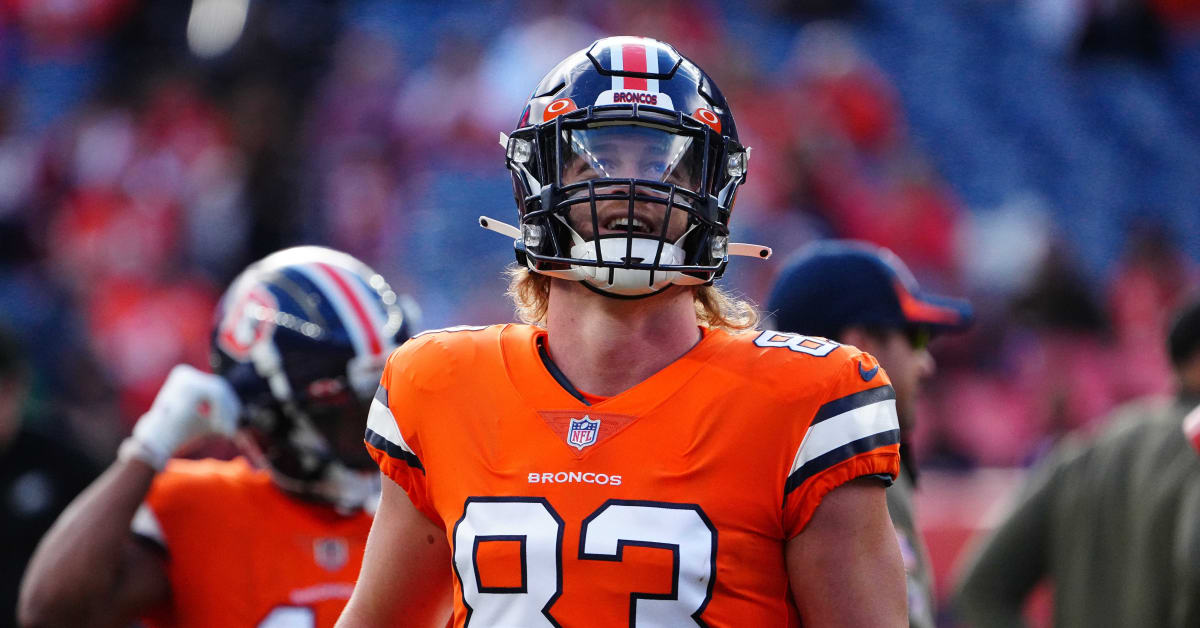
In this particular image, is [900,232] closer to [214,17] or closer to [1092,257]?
[1092,257]

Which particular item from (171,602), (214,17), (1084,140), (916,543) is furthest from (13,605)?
(1084,140)

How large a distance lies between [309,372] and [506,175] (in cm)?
596

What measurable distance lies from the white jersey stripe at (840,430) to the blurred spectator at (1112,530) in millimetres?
1748

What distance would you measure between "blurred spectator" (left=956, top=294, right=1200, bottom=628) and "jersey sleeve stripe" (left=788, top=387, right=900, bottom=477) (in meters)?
1.74

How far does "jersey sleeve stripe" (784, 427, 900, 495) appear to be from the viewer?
64.9 inches

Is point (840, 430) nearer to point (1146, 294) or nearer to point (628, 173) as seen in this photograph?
point (628, 173)

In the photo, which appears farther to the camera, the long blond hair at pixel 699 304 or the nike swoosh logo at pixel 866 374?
the long blond hair at pixel 699 304

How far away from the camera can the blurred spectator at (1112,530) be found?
10.7ft

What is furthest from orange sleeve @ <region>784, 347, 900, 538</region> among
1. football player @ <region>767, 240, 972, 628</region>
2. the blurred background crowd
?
the blurred background crowd

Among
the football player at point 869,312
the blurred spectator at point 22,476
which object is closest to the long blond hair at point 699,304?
the football player at point 869,312

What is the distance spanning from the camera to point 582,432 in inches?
68.1

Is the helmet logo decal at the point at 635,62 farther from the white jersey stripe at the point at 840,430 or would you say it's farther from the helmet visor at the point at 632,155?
the white jersey stripe at the point at 840,430

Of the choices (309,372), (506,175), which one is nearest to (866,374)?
(309,372)

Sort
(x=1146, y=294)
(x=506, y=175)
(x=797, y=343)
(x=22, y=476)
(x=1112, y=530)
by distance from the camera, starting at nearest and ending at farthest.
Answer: (x=797, y=343) < (x=1112, y=530) < (x=22, y=476) < (x=1146, y=294) < (x=506, y=175)
